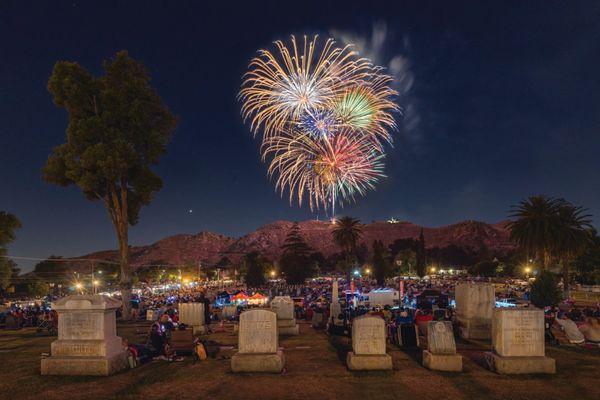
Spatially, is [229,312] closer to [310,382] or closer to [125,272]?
[125,272]

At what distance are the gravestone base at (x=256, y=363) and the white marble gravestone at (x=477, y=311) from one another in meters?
7.40

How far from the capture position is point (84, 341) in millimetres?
9656

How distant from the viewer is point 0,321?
20.8m

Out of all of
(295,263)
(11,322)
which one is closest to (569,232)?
(11,322)

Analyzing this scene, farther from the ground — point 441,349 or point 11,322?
point 441,349

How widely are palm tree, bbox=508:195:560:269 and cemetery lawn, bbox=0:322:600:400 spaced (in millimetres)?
31151

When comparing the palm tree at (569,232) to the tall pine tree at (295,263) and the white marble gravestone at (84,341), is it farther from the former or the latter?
the tall pine tree at (295,263)

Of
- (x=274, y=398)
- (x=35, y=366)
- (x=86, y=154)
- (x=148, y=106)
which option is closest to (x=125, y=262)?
(x=86, y=154)

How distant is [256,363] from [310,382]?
4.53 ft

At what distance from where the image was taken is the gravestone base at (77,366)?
9.38 meters

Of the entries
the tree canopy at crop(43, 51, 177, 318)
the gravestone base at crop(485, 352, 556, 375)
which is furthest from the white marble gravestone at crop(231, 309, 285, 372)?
the tree canopy at crop(43, 51, 177, 318)

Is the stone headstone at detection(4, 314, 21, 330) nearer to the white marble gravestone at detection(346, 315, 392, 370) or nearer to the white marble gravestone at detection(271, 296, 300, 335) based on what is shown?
the white marble gravestone at detection(271, 296, 300, 335)

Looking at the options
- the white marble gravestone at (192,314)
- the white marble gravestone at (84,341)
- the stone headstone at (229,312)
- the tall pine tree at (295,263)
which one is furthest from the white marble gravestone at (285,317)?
the tall pine tree at (295,263)

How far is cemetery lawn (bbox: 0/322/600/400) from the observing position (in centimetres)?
792
